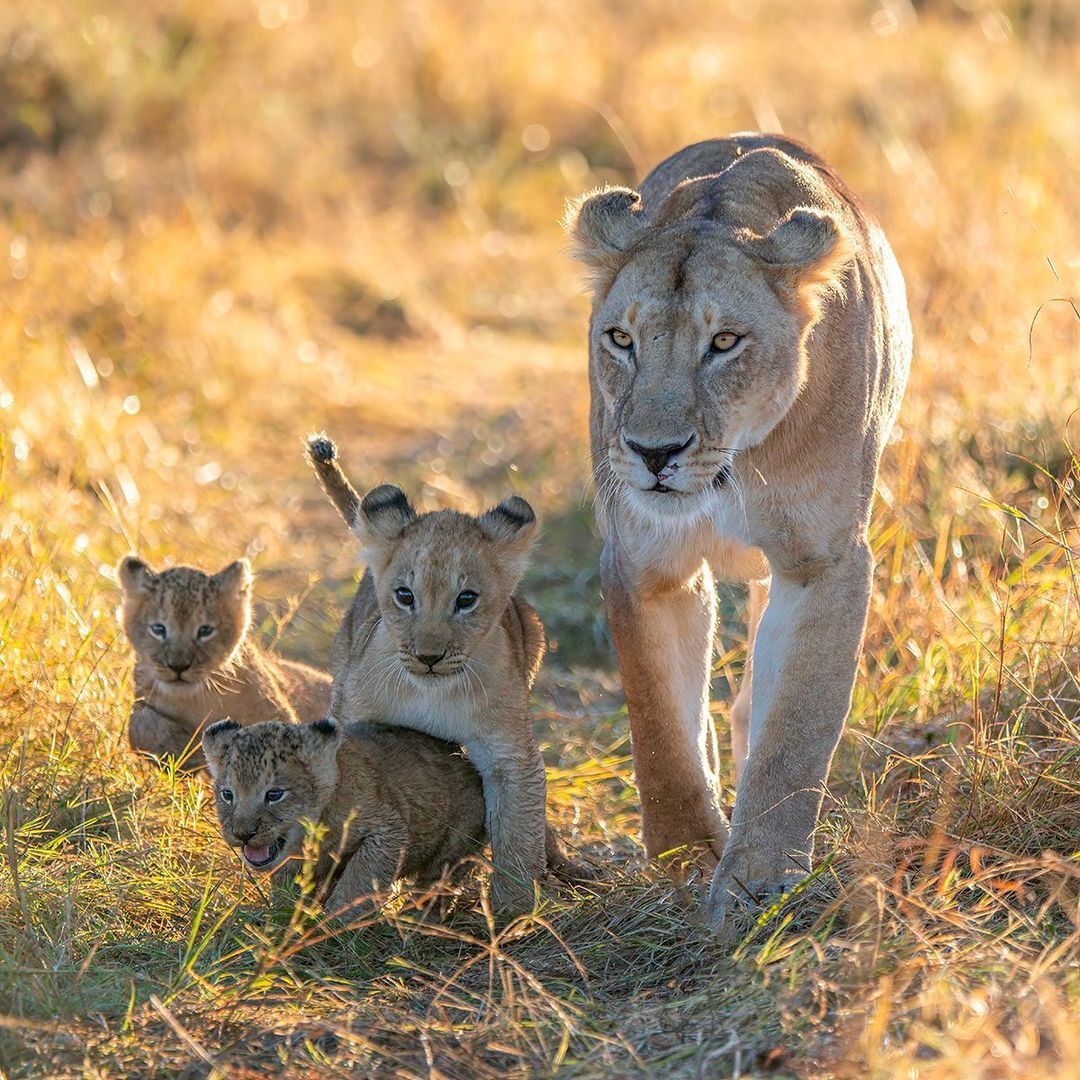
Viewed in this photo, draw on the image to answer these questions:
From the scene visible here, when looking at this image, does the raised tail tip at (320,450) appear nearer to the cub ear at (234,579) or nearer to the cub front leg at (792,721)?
the cub ear at (234,579)

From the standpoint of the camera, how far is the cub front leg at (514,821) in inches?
171

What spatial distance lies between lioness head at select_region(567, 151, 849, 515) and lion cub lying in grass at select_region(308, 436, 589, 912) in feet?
1.41

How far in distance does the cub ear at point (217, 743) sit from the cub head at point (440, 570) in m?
0.45

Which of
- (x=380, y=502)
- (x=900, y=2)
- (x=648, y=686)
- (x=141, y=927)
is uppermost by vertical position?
(x=380, y=502)

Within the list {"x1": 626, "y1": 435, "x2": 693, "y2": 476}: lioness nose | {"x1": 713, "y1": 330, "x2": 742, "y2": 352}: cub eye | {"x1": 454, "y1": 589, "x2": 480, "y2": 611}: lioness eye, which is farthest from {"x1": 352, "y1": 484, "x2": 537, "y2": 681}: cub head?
{"x1": 713, "y1": 330, "x2": 742, "y2": 352}: cub eye

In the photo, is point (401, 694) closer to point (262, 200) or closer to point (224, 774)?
point (224, 774)

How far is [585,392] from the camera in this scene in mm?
8766

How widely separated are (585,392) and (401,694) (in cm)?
452

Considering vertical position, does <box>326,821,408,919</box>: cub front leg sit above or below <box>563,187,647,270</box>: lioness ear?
below

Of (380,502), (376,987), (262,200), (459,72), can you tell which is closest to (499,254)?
(262,200)

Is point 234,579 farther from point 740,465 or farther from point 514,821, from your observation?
point 740,465

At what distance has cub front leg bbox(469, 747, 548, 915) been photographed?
4.33 m

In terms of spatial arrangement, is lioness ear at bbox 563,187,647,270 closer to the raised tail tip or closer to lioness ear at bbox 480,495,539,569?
lioness ear at bbox 480,495,539,569

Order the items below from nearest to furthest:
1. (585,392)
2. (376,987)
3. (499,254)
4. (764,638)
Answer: (376,987), (764,638), (585,392), (499,254)
